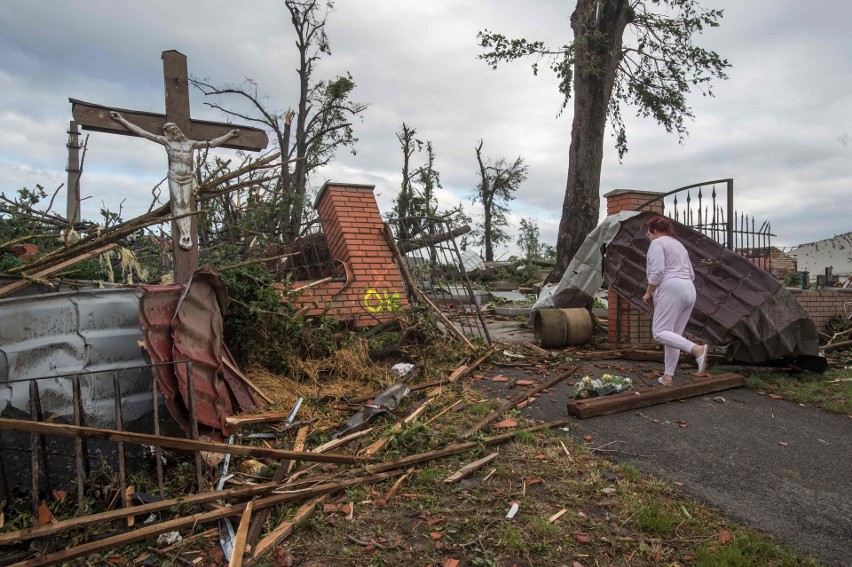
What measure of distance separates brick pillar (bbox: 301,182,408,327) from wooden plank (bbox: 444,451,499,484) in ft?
10.7

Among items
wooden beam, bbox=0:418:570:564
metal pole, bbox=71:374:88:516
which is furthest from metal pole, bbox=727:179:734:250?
metal pole, bbox=71:374:88:516

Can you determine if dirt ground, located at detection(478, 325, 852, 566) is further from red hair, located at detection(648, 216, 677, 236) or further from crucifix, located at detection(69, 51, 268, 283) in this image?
Result: crucifix, located at detection(69, 51, 268, 283)

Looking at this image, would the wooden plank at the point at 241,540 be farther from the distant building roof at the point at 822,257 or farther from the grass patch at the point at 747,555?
the distant building roof at the point at 822,257

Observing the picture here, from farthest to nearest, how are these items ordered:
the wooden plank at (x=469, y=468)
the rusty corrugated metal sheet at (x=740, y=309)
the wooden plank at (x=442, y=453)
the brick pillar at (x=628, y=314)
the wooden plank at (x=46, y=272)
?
the brick pillar at (x=628, y=314) < the rusty corrugated metal sheet at (x=740, y=309) < the wooden plank at (x=46, y=272) < the wooden plank at (x=442, y=453) < the wooden plank at (x=469, y=468)

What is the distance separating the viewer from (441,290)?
782cm

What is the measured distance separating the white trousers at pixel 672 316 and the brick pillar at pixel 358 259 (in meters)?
3.01

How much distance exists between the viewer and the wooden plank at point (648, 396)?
4539 millimetres

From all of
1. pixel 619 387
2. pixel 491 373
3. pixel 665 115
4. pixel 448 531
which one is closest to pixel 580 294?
pixel 491 373

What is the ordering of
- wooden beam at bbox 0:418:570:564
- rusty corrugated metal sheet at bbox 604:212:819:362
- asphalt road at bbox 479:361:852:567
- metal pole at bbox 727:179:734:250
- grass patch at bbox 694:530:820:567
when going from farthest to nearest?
metal pole at bbox 727:179:734:250, rusty corrugated metal sheet at bbox 604:212:819:362, asphalt road at bbox 479:361:852:567, wooden beam at bbox 0:418:570:564, grass patch at bbox 694:530:820:567

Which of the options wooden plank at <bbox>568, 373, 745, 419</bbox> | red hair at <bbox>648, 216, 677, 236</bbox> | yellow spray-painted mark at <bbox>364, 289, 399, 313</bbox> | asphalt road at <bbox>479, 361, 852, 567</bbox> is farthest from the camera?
yellow spray-painted mark at <bbox>364, 289, 399, 313</bbox>

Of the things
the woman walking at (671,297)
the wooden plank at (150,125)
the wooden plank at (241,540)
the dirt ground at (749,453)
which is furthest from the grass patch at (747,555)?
the wooden plank at (150,125)

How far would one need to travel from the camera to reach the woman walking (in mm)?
5500

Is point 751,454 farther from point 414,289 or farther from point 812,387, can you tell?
point 414,289

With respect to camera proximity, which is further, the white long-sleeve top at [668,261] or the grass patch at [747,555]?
the white long-sleeve top at [668,261]
